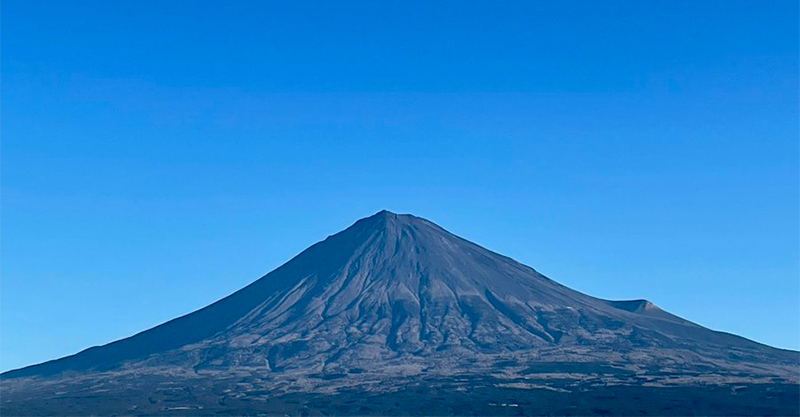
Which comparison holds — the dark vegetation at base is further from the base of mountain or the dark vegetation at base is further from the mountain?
the mountain

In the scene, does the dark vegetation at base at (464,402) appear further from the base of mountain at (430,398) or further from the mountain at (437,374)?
the mountain at (437,374)

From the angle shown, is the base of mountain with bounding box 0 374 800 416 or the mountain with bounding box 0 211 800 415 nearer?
the base of mountain with bounding box 0 374 800 416

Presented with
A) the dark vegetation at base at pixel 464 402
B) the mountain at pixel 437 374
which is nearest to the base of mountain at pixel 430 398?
the dark vegetation at base at pixel 464 402

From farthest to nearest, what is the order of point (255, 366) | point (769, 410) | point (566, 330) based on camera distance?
point (566, 330) → point (255, 366) → point (769, 410)

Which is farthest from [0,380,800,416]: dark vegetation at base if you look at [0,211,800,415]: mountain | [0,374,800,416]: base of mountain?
[0,211,800,415]: mountain

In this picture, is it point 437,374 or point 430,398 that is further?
point 437,374

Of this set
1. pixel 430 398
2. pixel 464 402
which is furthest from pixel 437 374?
pixel 464 402

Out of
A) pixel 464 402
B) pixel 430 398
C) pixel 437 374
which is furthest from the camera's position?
pixel 437 374

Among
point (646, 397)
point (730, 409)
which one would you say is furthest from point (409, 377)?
point (730, 409)

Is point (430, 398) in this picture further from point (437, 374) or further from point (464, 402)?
point (437, 374)

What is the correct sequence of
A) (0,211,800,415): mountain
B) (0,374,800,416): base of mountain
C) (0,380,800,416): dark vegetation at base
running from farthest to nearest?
(0,211,800,415): mountain, (0,374,800,416): base of mountain, (0,380,800,416): dark vegetation at base

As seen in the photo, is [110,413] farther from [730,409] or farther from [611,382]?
[730,409]
